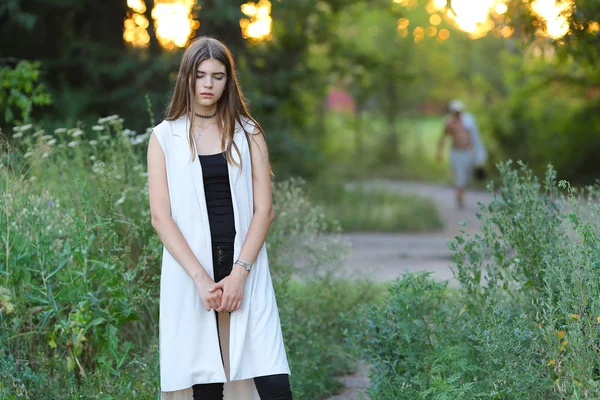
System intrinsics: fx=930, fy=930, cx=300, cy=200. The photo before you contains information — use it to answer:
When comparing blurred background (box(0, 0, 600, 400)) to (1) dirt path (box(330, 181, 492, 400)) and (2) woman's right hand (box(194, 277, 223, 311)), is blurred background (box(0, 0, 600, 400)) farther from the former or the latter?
(2) woman's right hand (box(194, 277, 223, 311))

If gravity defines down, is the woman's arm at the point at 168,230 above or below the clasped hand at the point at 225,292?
above

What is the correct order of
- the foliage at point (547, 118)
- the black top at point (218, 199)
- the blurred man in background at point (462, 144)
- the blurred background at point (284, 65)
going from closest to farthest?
the black top at point (218, 199) → the blurred background at point (284, 65) → the blurred man in background at point (462, 144) → the foliage at point (547, 118)

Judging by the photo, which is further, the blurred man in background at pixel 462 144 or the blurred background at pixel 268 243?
the blurred man in background at pixel 462 144

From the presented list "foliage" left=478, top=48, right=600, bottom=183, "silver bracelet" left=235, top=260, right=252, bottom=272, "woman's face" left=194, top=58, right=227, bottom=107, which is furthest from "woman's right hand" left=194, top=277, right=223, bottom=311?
"foliage" left=478, top=48, right=600, bottom=183

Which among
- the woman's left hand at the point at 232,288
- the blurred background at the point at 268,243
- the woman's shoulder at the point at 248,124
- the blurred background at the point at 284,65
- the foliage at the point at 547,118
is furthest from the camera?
the foliage at the point at 547,118

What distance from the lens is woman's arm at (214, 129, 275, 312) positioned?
3547 mm

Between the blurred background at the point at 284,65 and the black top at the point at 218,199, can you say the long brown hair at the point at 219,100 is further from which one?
the blurred background at the point at 284,65

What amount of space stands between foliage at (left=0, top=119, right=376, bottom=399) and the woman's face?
100 cm

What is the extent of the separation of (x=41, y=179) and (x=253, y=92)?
25.7 feet

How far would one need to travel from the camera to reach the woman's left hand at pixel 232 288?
3.54 m

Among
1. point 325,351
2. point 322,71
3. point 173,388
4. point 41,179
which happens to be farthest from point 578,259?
point 322,71

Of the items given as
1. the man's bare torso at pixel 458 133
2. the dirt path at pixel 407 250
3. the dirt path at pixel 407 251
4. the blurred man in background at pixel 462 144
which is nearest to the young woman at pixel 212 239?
the dirt path at pixel 407 251

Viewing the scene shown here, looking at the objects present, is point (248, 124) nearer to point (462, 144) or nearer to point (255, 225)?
point (255, 225)

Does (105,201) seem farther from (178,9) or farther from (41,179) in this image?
(178,9)
